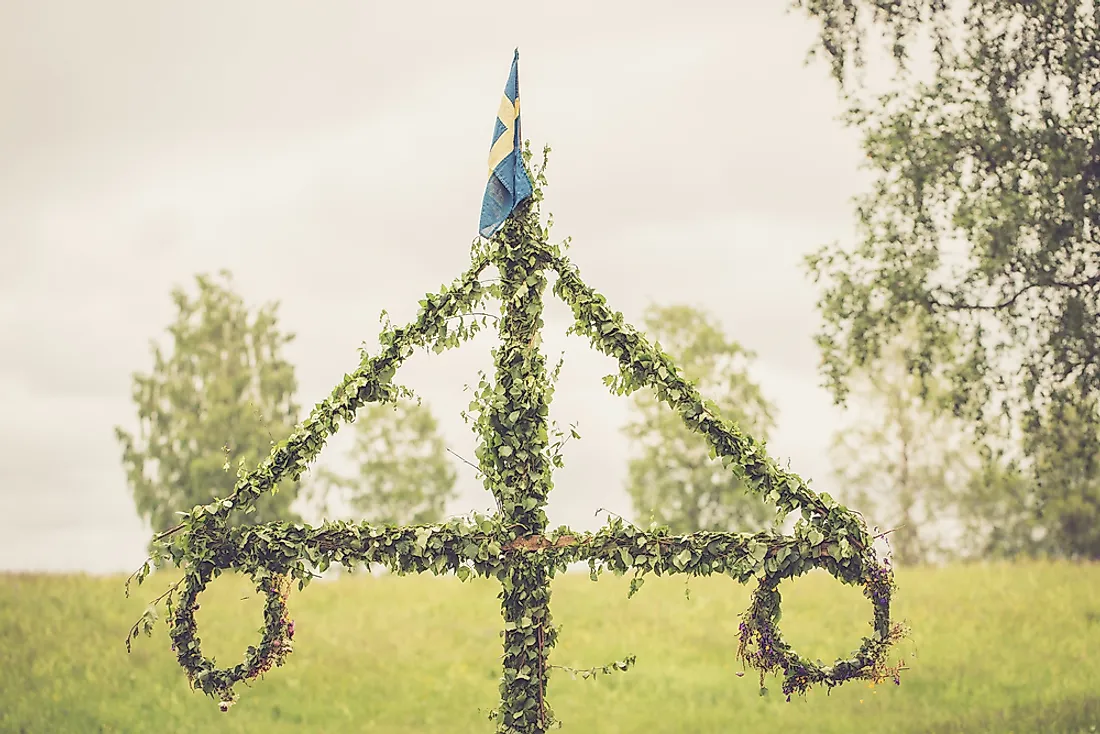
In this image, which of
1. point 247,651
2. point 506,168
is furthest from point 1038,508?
point 247,651

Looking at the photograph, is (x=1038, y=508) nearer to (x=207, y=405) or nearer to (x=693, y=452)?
(x=693, y=452)

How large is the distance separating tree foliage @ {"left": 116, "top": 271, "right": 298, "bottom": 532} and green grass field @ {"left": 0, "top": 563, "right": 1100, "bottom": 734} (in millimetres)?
3853

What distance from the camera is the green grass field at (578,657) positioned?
479 inches

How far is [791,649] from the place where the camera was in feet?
22.7

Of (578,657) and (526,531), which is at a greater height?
(526,531)

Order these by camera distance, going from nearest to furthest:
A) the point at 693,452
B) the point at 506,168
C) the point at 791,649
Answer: the point at 791,649, the point at 506,168, the point at 693,452

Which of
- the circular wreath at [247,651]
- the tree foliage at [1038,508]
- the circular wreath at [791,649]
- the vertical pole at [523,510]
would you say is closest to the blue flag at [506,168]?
the vertical pole at [523,510]

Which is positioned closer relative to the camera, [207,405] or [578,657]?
[578,657]

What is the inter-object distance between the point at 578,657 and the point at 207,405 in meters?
9.79

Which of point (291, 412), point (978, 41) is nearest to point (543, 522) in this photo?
point (978, 41)

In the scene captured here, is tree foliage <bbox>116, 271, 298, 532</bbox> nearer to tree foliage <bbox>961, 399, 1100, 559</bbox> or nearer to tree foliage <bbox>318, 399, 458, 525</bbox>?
tree foliage <bbox>318, 399, 458, 525</bbox>

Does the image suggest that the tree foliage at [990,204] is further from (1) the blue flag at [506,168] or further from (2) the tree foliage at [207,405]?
(2) the tree foliage at [207,405]

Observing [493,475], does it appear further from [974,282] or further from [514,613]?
[974,282]

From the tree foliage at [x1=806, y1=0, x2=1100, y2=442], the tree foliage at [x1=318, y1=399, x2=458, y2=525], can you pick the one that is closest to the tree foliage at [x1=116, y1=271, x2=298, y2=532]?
the tree foliage at [x1=318, y1=399, x2=458, y2=525]
